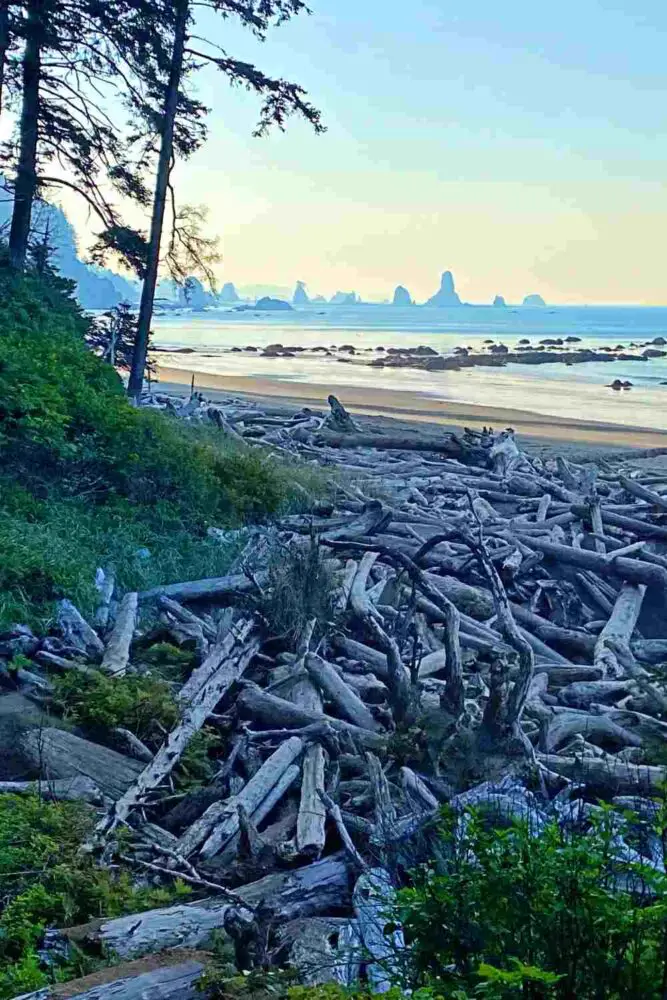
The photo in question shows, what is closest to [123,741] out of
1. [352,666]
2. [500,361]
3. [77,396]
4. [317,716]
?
[317,716]

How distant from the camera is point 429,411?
29688 mm

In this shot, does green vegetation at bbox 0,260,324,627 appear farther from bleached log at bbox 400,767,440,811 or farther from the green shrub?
bleached log at bbox 400,767,440,811

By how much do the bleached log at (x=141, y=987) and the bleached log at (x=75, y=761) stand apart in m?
1.77

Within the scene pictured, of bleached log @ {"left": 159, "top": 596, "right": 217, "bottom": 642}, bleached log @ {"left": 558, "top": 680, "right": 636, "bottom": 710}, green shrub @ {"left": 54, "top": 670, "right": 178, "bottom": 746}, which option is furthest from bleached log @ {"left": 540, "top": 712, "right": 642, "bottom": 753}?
bleached log @ {"left": 159, "top": 596, "right": 217, "bottom": 642}

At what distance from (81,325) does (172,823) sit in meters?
12.8

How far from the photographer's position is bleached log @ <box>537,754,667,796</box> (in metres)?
5.12

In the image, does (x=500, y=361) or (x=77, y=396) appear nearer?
(x=77, y=396)

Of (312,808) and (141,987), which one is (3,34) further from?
(141,987)

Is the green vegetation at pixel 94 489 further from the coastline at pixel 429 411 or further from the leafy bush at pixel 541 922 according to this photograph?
the coastline at pixel 429 411

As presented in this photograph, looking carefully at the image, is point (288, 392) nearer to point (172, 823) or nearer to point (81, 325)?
point (81, 325)

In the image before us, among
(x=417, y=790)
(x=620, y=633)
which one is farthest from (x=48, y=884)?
(x=620, y=633)

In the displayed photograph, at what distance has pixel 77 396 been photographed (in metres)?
10.7

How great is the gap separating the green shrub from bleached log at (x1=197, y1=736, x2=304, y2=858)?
80cm

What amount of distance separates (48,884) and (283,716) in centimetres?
214
